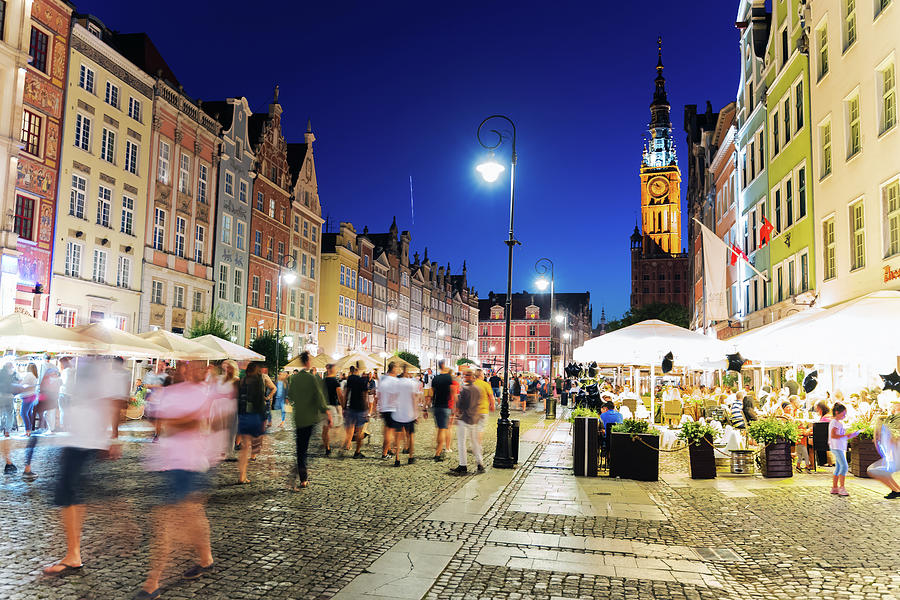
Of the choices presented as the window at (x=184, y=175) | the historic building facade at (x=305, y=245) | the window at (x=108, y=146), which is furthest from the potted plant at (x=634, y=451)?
the historic building facade at (x=305, y=245)

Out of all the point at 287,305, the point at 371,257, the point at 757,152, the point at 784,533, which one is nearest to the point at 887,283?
the point at 784,533

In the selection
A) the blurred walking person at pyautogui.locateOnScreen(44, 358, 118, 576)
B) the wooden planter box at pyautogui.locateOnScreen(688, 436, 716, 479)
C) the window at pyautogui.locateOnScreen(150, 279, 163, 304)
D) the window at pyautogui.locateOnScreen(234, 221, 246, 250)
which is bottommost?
the wooden planter box at pyautogui.locateOnScreen(688, 436, 716, 479)

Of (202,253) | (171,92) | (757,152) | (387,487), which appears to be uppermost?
(171,92)

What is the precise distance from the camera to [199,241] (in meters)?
41.3

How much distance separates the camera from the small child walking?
1156cm

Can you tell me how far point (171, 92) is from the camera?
37812 millimetres

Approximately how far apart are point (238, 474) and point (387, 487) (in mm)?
2715

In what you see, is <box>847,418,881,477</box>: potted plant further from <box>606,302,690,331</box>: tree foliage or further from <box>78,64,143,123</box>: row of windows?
<box>606,302,690,331</box>: tree foliage

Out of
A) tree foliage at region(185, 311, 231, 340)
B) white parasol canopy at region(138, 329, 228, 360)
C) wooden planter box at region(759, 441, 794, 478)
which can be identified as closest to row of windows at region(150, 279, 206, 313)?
tree foliage at region(185, 311, 231, 340)

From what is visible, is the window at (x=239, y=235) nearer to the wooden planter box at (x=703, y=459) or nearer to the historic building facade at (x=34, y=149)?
the historic building facade at (x=34, y=149)

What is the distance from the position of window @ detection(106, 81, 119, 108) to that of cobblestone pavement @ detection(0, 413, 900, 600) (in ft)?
81.4

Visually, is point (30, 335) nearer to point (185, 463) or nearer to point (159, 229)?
point (185, 463)

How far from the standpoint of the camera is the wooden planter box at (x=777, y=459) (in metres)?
13.4

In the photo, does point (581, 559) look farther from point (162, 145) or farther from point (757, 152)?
point (162, 145)
